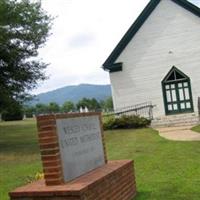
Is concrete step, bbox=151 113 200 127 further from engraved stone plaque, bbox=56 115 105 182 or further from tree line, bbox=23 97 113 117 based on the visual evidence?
engraved stone plaque, bbox=56 115 105 182

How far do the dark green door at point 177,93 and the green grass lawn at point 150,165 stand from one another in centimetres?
1083

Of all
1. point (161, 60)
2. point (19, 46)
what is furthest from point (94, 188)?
point (161, 60)

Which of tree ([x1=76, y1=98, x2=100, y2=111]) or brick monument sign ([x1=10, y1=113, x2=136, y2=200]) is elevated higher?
tree ([x1=76, y1=98, x2=100, y2=111])

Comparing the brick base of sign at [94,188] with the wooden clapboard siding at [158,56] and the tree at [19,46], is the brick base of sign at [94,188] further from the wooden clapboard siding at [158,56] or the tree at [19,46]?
the wooden clapboard siding at [158,56]

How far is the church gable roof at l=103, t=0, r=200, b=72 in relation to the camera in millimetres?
35812

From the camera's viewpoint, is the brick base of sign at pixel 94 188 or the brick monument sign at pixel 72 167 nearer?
the brick base of sign at pixel 94 188

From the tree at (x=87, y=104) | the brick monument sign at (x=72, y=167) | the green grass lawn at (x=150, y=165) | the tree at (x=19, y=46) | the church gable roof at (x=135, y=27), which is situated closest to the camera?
the brick monument sign at (x=72, y=167)

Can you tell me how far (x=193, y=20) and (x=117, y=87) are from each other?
669 cm

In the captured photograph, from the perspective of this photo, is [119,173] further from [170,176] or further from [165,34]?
[165,34]

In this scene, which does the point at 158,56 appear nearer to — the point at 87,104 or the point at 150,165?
the point at 150,165

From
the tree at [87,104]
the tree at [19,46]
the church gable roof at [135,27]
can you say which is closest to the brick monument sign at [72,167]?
the tree at [19,46]

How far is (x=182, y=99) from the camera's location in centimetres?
3597

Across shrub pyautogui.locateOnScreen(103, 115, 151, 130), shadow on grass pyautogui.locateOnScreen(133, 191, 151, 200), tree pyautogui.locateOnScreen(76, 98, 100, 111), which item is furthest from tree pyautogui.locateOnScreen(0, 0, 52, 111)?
tree pyautogui.locateOnScreen(76, 98, 100, 111)

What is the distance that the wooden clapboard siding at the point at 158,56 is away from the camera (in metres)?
35.7
